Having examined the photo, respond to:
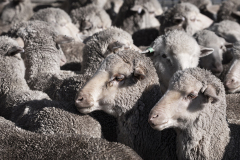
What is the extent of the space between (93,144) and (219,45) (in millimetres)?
3751

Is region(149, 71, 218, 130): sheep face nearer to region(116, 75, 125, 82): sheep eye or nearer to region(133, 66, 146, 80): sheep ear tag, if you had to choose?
region(133, 66, 146, 80): sheep ear tag

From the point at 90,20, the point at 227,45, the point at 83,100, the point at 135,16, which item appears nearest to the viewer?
the point at 83,100

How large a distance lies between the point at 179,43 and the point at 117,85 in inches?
64.9

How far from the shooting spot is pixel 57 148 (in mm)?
3277

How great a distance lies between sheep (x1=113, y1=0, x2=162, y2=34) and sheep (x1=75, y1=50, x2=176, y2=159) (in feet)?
14.7

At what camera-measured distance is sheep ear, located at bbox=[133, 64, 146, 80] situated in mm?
4027

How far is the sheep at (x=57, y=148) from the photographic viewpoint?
3217 mm

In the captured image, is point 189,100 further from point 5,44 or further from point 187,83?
point 5,44

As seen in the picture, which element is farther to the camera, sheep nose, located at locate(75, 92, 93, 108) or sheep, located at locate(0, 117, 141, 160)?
sheep nose, located at locate(75, 92, 93, 108)

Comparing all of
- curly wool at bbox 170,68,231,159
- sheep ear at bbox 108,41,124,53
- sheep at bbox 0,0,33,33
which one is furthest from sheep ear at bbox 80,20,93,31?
curly wool at bbox 170,68,231,159

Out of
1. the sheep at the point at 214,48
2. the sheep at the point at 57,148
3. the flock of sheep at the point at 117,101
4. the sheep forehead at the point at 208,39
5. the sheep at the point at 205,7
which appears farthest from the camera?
the sheep at the point at 205,7

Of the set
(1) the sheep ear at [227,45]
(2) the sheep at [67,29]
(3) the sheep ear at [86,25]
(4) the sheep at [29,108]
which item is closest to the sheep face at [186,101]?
(4) the sheep at [29,108]

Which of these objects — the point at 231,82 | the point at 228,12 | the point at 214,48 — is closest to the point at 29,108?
the point at 231,82

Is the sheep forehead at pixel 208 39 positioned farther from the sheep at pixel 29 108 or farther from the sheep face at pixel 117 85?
the sheep at pixel 29 108
